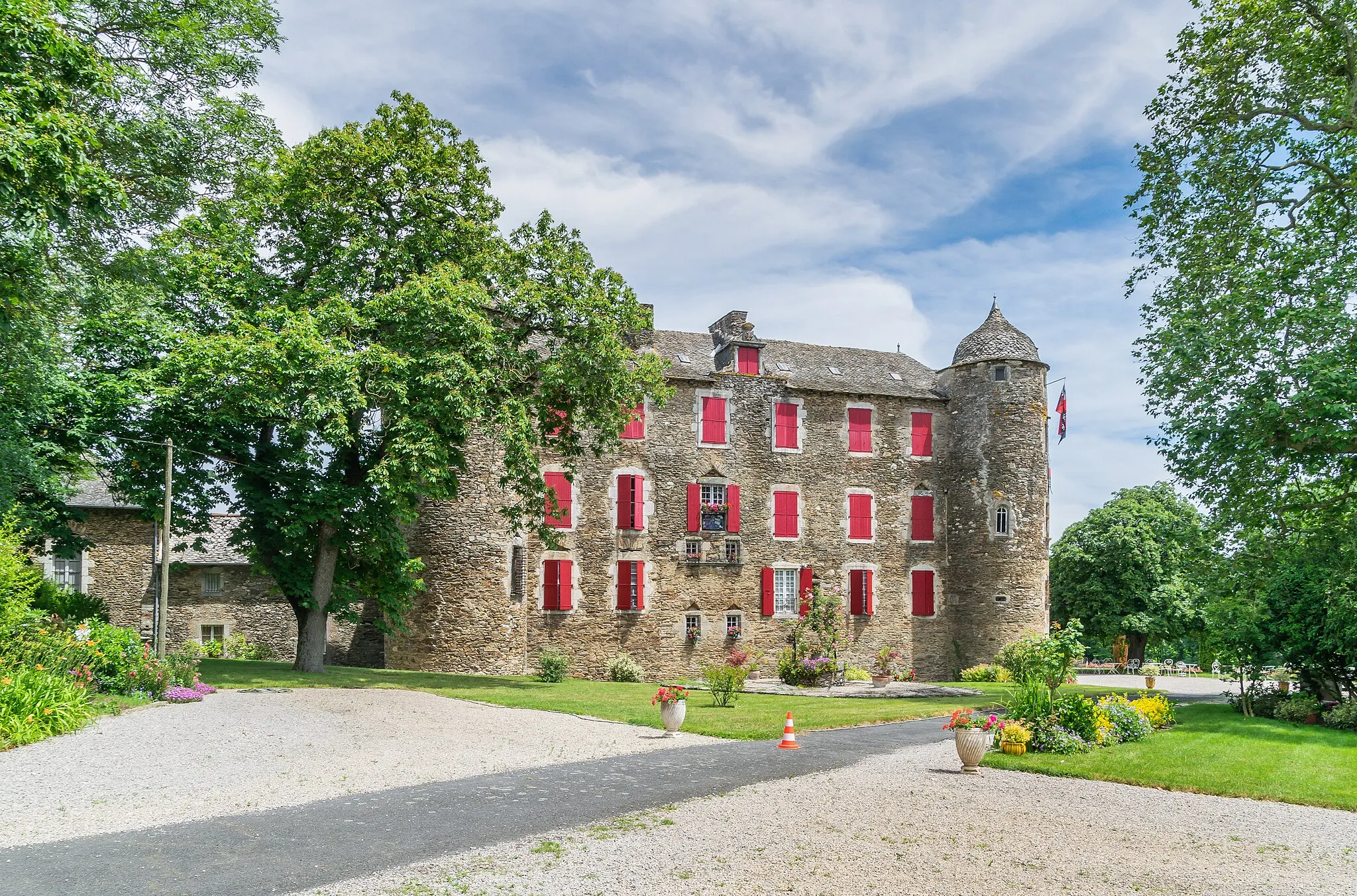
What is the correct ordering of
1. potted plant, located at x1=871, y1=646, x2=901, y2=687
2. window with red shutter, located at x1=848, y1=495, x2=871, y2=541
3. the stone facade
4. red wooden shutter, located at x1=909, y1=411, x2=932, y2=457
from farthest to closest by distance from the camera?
1. red wooden shutter, located at x1=909, y1=411, x2=932, y2=457
2. window with red shutter, located at x1=848, y1=495, x2=871, y2=541
3. potted plant, located at x1=871, y1=646, x2=901, y2=687
4. the stone facade

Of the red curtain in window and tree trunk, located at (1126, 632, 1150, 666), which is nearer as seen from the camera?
the red curtain in window

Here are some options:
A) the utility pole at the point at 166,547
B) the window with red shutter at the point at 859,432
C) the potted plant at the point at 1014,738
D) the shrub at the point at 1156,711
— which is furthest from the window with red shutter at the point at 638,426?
the potted plant at the point at 1014,738

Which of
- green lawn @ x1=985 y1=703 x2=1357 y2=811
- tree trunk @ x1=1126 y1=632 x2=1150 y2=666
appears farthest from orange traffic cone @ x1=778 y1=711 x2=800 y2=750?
tree trunk @ x1=1126 y1=632 x2=1150 y2=666

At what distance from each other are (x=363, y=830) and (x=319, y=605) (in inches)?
590

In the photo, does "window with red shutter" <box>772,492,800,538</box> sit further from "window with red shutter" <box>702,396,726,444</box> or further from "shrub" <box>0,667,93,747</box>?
"shrub" <box>0,667,93,747</box>

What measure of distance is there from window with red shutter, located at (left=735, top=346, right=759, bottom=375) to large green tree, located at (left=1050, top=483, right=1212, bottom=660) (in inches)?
729

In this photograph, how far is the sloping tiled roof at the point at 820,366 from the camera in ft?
102

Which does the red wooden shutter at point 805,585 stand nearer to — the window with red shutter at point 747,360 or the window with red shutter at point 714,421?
the window with red shutter at point 714,421

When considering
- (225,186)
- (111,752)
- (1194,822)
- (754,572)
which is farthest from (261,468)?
(1194,822)

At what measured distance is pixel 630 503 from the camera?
1148 inches

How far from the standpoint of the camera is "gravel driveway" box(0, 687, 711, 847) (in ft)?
29.6

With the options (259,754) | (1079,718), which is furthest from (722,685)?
(259,754)

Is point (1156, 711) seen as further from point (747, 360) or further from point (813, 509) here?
point (747, 360)

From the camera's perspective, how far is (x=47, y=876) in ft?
21.9
